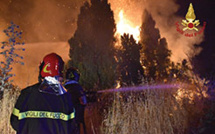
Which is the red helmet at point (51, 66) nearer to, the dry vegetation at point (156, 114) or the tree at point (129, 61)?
the dry vegetation at point (156, 114)

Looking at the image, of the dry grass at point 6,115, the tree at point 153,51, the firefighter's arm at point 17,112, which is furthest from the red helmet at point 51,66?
the tree at point 153,51

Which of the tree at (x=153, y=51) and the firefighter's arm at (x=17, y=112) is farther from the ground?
the tree at (x=153, y=51)

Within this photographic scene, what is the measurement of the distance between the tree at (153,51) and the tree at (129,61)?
2.06 meters

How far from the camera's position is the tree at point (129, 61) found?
46.8ft

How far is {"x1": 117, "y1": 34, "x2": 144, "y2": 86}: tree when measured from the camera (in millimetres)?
14266

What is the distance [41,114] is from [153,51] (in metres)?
16.9

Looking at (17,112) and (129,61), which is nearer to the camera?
(17,112)

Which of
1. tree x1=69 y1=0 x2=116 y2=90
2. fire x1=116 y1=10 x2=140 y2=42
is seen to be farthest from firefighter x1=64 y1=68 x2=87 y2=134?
fire x1=116 y1=10 x2=140 y2=42

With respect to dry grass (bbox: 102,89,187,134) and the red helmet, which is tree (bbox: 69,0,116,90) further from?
the red helmet

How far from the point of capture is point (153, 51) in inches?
712

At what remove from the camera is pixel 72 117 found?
80.4 inches

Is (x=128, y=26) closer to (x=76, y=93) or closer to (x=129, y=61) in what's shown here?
(x=129, y=61)

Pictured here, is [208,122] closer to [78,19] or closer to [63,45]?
[78,19]

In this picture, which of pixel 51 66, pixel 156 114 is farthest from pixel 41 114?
pixel 156 114
